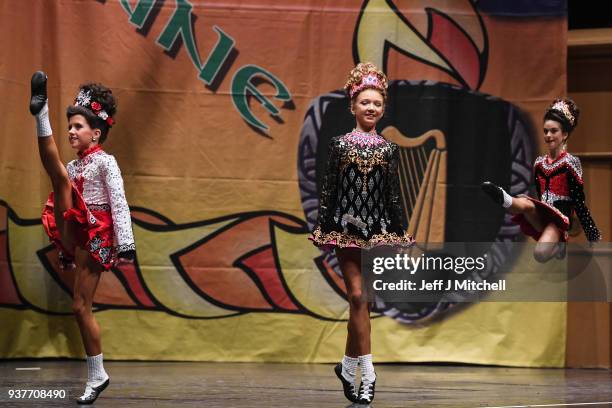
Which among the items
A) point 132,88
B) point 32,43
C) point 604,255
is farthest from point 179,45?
point 604,255

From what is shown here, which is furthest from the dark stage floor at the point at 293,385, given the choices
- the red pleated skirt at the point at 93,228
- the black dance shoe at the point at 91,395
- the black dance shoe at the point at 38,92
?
the black dance shoe at the point at 38,92

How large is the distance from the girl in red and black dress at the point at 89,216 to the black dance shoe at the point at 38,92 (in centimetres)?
23

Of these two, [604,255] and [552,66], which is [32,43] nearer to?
[552,66]

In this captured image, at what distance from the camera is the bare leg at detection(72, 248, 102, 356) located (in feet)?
17.0

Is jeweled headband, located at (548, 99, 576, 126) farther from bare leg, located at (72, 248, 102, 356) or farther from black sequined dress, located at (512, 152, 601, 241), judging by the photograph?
bare leg, located at (72, 248, 102, 356)

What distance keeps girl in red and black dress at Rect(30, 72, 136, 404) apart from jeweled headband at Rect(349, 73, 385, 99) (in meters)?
1.34

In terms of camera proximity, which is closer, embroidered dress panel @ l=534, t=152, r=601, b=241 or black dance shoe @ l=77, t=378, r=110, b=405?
black dance shoe @ l=77, t=378, r=110, b=405

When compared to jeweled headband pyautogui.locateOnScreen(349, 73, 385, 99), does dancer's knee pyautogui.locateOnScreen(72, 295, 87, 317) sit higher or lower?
lower

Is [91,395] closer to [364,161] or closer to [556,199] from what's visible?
[364,161]

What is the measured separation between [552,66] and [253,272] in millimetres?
2660

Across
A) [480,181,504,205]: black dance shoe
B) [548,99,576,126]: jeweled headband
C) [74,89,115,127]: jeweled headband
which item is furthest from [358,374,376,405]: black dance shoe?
[548,99,576,126]: jeweled headband

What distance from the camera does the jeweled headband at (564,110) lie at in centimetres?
614

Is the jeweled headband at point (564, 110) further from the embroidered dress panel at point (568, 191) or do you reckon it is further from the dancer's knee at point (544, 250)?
the dancer's knee at point (544, 250)

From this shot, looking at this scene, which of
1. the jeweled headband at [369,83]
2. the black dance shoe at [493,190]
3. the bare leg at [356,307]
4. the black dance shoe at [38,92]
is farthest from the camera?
the black dance shoe at [493,190]
